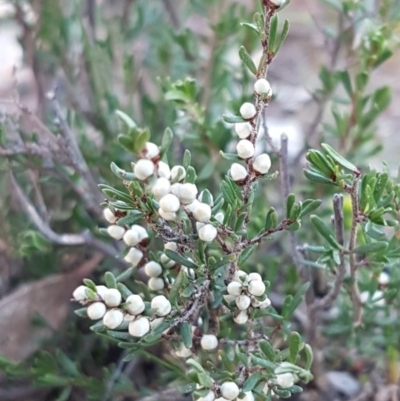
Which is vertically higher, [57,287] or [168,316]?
[168,316]

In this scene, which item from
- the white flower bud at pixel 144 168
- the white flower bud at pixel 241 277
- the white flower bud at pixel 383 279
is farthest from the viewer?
the white flower bud at pixel 383 279

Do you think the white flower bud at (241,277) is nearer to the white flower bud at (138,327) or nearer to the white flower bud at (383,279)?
the white flower bud at (138,327)

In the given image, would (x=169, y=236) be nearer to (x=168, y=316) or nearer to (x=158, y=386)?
(x=168, y=316)

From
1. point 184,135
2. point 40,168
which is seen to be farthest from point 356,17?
point 40,168

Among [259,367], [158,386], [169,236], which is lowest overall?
[158,386]

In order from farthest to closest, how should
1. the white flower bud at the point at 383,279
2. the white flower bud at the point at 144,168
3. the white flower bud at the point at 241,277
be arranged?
the white flower bud at the point at 383,279 → the white flower bud at the point at 241,277 → the white flower bud at the point at 144,168

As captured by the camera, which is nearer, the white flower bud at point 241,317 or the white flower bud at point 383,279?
the white flower bud at point 241,317

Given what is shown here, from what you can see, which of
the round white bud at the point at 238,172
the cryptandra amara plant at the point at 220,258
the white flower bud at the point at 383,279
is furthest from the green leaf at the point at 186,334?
the white flower bud at the point at 383,279
